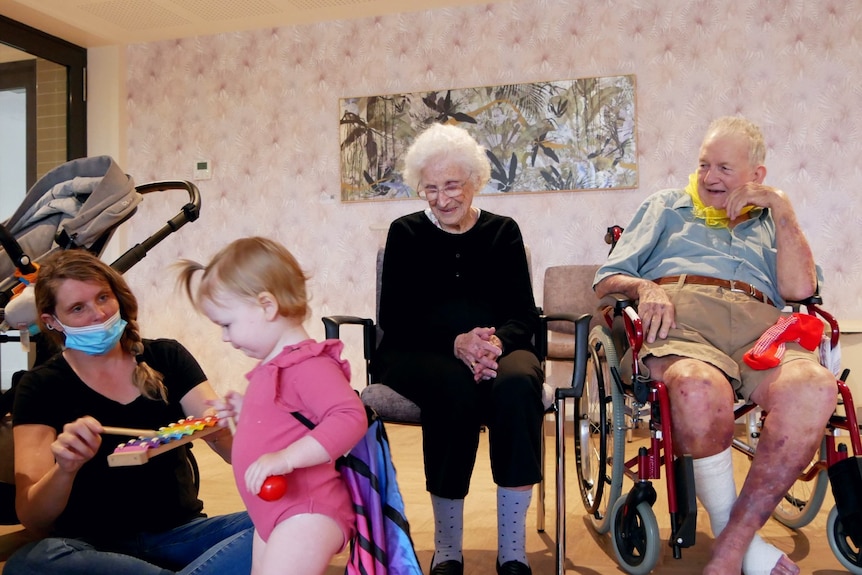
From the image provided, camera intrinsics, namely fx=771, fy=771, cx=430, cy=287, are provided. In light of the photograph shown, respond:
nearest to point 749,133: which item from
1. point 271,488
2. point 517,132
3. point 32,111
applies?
point 271,488

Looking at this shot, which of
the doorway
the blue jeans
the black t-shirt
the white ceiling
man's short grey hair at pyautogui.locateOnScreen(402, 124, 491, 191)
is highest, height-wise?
the white ceiling

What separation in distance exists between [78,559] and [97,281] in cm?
53

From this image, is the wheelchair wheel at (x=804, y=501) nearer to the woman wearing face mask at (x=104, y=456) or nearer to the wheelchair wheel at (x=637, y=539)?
the wheelchair wheel at (x=637, y=539)

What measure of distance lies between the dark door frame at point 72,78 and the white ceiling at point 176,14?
0.07 metres

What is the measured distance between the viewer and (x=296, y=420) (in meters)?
1.17

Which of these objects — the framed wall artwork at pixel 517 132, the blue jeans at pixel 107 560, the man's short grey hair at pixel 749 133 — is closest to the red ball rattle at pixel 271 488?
the blue jeans at pixel 107 560

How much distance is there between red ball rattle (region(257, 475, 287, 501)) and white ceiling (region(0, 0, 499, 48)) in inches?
146

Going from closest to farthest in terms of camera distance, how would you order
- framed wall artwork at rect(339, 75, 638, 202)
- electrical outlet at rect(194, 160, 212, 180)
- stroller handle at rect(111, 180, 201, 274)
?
1. stroller handle at rect(111, 180, 201, 274)
2. framed wall artwork at rect(339, 75, 638, 202)
3. electrical outlet at rect(194, 160, 212, 180)

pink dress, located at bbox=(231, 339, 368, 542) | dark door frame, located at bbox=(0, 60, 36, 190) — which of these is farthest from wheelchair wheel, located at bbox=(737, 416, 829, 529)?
dark door frame, located at bbox=(0, 60, 36, 190)

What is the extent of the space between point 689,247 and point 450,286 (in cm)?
65

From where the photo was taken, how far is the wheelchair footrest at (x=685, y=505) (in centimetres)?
160

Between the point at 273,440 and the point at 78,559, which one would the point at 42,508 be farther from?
the point at 273,440

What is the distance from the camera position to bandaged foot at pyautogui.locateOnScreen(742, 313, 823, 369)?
1.77 m

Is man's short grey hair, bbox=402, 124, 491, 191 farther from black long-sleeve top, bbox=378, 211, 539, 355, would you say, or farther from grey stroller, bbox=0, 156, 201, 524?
grey stroller, bbox=0, 156, 201, 524
